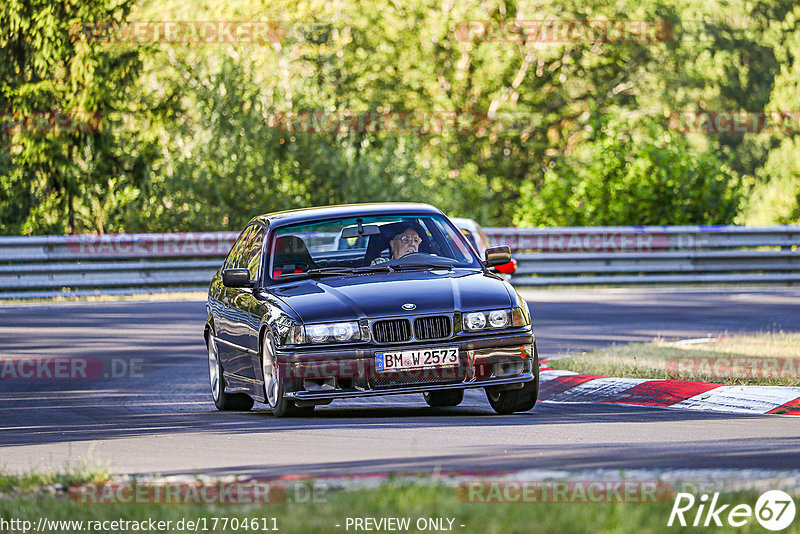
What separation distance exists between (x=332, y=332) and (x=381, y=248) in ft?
4.96

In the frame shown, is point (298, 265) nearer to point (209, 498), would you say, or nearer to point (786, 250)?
point (209, 498)

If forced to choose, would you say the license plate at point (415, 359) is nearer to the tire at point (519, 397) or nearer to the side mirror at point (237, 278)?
the tire at point (519, 397)

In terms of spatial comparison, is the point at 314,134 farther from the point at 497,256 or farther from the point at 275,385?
the point at 275,385

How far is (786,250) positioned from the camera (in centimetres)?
2580

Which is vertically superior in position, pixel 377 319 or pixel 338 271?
pixel 338 271

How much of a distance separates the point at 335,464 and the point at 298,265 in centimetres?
369

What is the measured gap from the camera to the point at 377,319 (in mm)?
9359

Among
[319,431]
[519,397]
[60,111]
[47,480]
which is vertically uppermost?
[60,111]

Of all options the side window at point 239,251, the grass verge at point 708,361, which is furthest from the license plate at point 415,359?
the grass verge at point 708,361

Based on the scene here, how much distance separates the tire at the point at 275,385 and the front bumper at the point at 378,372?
0.04 m

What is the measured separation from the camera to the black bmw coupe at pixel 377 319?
30.7ft

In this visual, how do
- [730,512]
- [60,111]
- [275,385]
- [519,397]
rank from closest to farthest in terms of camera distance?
1. [730,512]
2. [275,385]
3. [519,397]
4. [60,111]

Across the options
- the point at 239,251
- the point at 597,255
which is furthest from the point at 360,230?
the point at 597,255

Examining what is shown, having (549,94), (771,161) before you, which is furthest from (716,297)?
(771,161)
